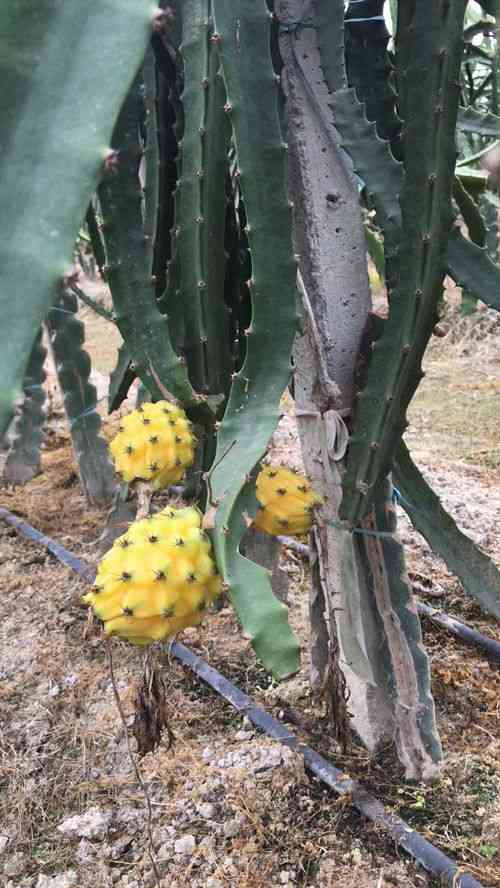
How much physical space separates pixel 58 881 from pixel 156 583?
0.69 m

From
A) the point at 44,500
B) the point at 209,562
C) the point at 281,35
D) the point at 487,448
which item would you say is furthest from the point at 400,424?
the point at 487,448

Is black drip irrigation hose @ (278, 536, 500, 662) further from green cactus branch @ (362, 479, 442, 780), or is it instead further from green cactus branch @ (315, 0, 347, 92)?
green cactus branch @ (315, 0, 347, 92)

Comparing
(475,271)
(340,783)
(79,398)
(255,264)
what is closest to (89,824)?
(340,783)

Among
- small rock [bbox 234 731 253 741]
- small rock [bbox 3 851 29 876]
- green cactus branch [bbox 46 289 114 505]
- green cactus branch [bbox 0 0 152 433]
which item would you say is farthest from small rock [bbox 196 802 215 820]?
green cactus branch [bbox 46 289 114 505]

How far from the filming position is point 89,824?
1.25 meters

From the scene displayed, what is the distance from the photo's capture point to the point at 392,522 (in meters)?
1.26

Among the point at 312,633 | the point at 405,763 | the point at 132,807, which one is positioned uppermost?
the point at 312,633

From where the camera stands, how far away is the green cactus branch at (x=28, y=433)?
265 centimetres

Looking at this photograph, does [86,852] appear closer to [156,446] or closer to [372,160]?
[156,446]

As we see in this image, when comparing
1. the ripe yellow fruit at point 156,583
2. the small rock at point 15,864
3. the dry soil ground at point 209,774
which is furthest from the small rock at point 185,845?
the ripe yellow fruit at point 156,583

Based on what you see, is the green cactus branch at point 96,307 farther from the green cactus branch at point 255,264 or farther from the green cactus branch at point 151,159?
the green cactus branch at point 255,264

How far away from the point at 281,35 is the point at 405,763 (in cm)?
119

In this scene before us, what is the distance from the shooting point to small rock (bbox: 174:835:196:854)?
119 centimetres

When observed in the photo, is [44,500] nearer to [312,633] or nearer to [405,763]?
[312,633]
